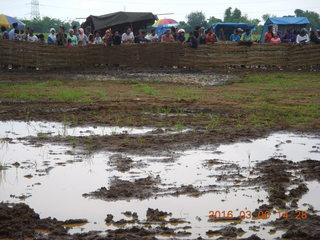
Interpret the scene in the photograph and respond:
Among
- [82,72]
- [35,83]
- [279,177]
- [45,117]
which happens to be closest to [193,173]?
[279,177]

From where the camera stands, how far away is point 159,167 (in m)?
7.14

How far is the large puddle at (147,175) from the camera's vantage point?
5.43m

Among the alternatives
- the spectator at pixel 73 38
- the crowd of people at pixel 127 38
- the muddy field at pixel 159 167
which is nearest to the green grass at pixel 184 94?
the muddy field at pixel 159 167

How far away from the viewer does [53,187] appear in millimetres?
6312

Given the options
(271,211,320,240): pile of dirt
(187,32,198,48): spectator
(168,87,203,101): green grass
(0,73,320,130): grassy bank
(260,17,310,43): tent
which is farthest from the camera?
(260,17,310,43): tent

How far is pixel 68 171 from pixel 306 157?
11.0 ft

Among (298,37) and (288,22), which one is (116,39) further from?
(288,22)

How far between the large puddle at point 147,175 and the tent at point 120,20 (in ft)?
79.3
